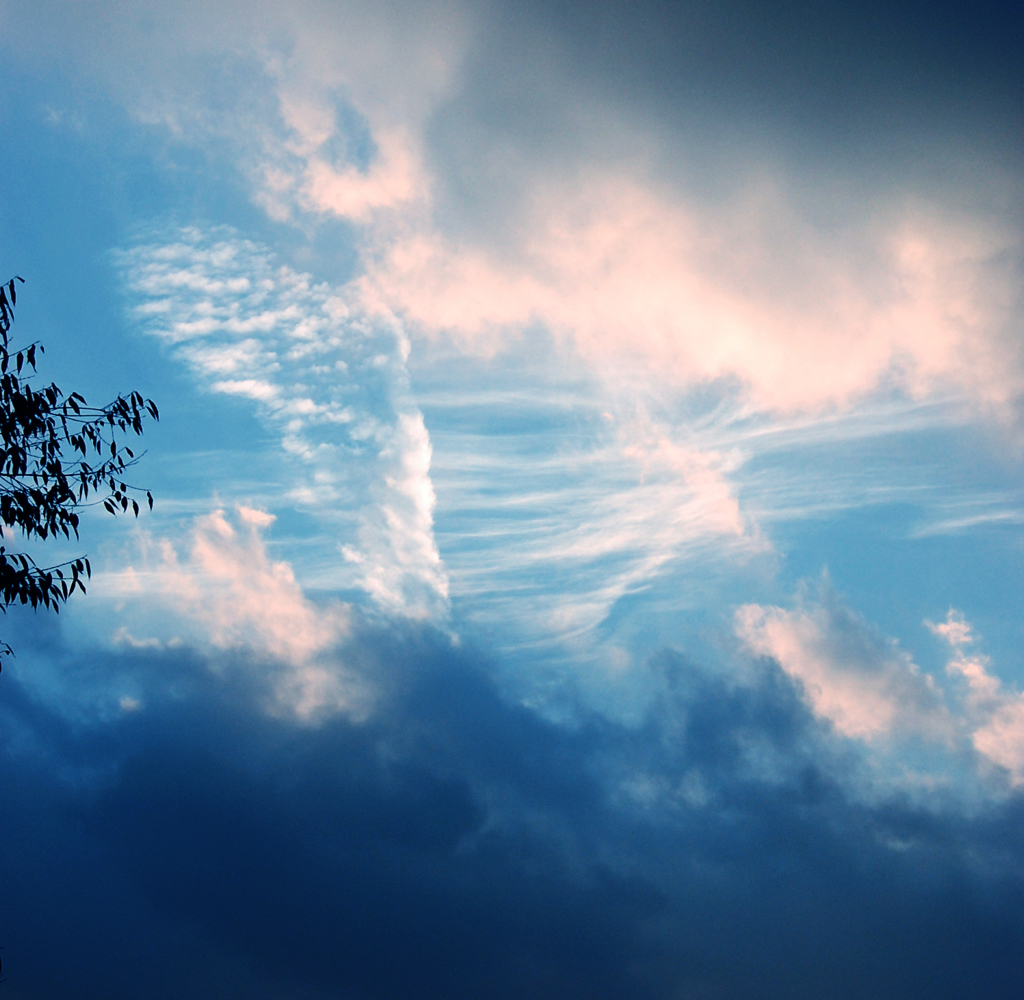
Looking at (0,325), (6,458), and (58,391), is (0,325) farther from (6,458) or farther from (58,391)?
(6,458)

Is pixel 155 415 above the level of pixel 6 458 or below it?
above

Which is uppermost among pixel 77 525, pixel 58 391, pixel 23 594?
pixel 58 391

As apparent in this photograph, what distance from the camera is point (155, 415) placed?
16172mm

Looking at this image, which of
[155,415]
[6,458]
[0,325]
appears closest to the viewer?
[6,458]

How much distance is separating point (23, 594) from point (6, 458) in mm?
2373

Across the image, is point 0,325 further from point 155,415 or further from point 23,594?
point 23,594

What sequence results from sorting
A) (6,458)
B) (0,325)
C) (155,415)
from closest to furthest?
(6,458)
(0,325)
(155,415)

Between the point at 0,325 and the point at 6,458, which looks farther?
the point at 0,325

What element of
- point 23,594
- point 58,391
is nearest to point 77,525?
point 23,594

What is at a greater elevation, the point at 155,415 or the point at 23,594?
the point at 155,415

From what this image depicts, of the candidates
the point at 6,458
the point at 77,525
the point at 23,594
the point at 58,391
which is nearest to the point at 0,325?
the point at 58,391

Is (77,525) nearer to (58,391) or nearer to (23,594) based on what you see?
(23,594)

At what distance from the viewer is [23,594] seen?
544 inches

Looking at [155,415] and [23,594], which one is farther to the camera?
[155,415]
